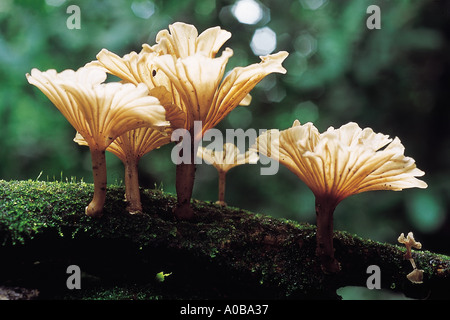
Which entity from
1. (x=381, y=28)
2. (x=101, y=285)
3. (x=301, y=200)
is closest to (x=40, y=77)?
(x=101, y=285)

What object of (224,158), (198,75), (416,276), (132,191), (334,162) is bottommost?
(416,276)

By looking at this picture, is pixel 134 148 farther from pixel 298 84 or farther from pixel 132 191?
pixel 298 84

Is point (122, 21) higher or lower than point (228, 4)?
lower

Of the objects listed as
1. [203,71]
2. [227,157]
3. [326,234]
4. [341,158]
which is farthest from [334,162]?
[227,157]

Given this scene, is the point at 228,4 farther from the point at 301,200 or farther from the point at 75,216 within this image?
the point at 75,216

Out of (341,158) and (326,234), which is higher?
(341,158)

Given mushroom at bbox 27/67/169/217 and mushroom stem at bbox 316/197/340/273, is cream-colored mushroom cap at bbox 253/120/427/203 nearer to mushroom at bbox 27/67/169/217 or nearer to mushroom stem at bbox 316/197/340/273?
mushroom stem at bbox 316/197/340/273

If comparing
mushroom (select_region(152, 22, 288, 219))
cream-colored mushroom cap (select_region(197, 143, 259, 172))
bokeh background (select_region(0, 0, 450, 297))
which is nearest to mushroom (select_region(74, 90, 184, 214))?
mushroom (select_region(152, 22, 288, 219))
